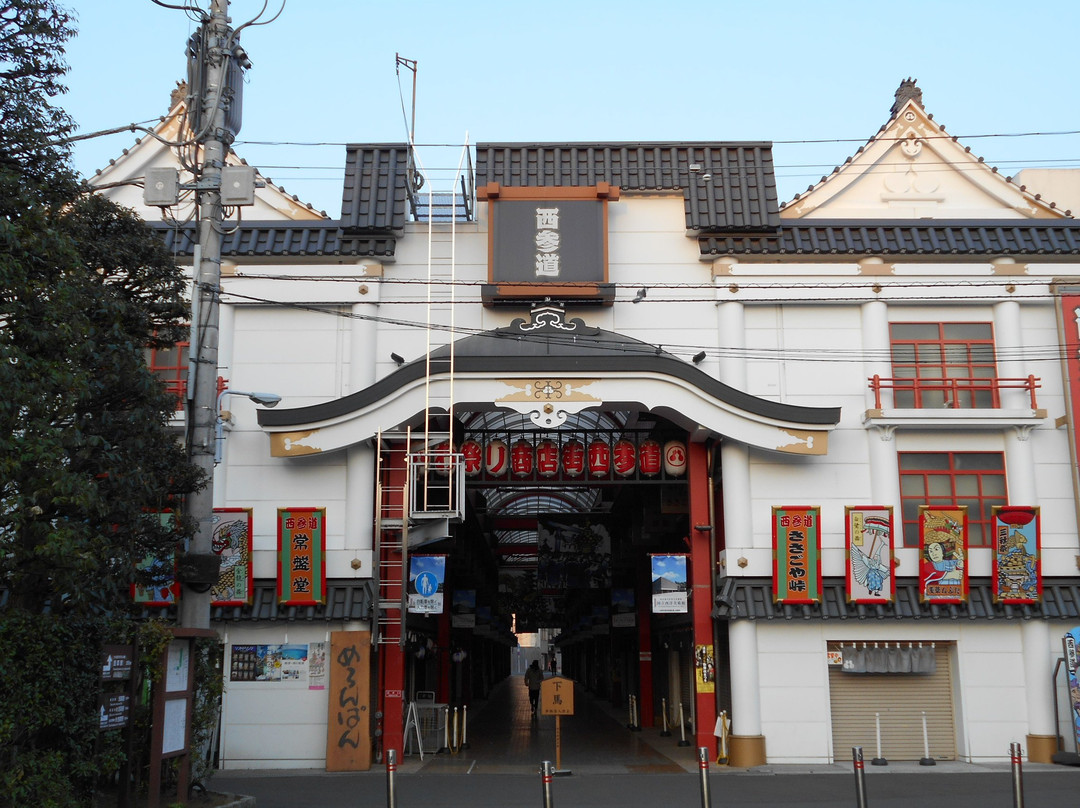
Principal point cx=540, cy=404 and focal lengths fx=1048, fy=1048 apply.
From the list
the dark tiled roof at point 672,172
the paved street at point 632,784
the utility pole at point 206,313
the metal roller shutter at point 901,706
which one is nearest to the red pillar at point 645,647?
the paved street at point 632,784

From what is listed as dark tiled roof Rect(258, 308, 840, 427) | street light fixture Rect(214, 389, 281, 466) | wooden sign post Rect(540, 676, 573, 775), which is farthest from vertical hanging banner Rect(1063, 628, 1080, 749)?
street light fixture Rect(214, 389, 281, 466)

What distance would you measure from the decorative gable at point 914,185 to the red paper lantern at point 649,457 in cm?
639

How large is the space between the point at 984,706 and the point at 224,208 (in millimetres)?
17708

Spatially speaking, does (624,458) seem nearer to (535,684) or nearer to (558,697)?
(558,697)

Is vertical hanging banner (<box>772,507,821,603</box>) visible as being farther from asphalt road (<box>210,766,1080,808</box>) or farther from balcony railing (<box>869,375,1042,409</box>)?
asphalt road (<box>210,766,1080,808</box>)

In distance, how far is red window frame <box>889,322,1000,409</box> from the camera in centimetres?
2289

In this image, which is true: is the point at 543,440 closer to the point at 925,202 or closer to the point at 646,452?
the point at 646,452

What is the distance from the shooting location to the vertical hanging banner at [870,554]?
21.5 meters

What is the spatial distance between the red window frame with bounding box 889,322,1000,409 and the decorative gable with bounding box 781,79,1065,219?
300cm

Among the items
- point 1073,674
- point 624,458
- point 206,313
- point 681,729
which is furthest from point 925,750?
point 206,313

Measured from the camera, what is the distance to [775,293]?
23.4m

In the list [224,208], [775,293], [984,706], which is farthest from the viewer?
[775,293]

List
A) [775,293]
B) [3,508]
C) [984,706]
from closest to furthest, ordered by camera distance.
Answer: [3,508] < [984,706] < [775,293]

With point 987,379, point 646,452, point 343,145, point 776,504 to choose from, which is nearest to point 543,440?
point 646,452
